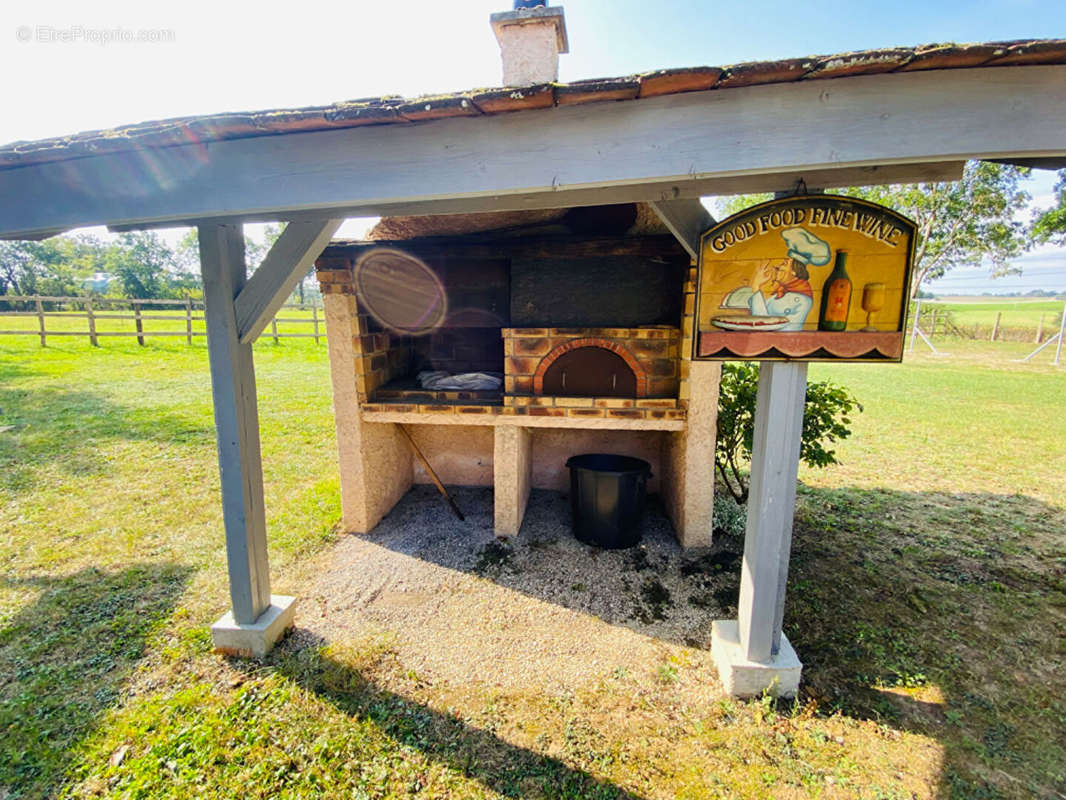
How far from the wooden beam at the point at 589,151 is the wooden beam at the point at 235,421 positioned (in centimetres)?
40

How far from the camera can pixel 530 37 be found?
11.3 feet

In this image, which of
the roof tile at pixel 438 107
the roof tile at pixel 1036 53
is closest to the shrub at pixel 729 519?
the roof tile at pixel 1036 53

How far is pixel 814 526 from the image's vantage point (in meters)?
4.11

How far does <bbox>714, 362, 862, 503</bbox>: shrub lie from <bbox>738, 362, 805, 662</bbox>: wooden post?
158 centimetres

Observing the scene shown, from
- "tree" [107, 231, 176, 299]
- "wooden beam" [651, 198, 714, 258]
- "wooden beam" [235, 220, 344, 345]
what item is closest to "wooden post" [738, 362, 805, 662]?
"wooden beam" [651, 198, 714, 258]

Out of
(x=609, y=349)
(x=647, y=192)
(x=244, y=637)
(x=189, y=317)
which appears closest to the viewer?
(x=647, y=192)

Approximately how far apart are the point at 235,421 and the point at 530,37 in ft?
11.1

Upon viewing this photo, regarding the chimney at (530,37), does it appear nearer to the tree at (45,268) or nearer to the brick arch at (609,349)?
the brick arch at (609,349)

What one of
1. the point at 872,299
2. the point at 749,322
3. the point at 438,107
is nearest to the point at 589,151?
the point at 438,107

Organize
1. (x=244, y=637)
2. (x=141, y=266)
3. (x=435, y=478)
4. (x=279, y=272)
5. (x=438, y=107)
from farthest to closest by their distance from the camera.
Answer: (x=141, y=266) < (x=435, y=478) < (x=244, y=637) < (x=279, y=272) < (x=438, y=107)

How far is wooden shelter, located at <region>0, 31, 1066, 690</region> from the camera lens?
1.36 meters

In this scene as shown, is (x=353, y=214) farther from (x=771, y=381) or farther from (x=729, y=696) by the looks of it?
(x=729, y=696)

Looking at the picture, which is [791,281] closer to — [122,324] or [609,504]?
[609,504]

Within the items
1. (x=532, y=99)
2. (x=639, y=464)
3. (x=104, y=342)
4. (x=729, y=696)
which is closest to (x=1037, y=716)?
(x=729, y=696)
